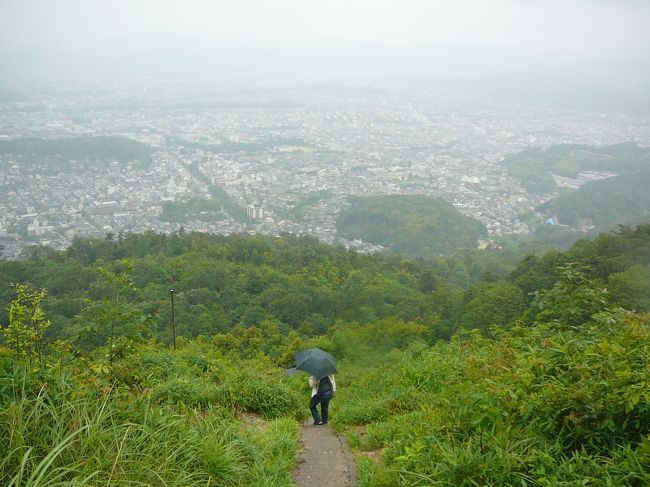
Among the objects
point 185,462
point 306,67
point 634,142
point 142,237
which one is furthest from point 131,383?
point 306,67

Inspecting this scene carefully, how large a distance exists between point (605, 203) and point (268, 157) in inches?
1108

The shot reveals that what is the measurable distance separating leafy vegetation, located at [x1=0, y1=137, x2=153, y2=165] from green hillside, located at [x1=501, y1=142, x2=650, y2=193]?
3189 centimetres

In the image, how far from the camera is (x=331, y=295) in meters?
16.7

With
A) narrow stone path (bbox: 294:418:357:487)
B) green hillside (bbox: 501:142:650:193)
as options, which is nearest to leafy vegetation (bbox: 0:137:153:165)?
green hillside (bbox: 501:142:650:193)

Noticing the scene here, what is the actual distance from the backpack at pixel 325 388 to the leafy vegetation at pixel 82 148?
35.5 metres

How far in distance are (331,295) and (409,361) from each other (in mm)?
10592

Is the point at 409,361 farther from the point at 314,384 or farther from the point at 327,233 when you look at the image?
the point at 327,233

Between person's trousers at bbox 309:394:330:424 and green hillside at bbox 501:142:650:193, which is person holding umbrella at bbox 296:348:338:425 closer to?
person's trousers at bbox 309:394:330:424

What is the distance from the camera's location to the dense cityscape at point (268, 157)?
2969 centimetres

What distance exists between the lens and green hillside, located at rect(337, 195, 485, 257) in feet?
101

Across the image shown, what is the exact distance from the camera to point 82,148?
37.3 m

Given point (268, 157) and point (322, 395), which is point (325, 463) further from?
point (268, 157)

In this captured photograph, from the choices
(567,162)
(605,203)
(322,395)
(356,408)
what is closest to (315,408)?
(322,395)

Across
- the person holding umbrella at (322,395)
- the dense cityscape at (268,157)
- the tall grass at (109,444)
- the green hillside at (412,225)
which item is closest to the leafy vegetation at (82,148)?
the dense cityscape at (268,157)
